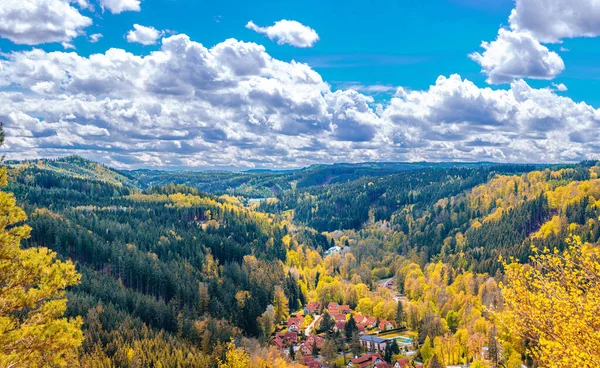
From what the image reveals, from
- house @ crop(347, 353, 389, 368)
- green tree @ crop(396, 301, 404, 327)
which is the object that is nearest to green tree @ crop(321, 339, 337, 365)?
house @ crop(347, 353, 389, 368)

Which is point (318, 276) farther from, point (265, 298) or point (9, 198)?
point (9, 198)

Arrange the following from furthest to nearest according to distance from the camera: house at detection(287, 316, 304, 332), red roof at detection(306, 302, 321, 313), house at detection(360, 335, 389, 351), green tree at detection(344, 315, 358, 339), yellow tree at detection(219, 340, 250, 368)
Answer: red roof at detection(306, 302, 321, 313), house at detection(287, 316, 304, 332), green tree at detection(344, 315, 358, 339), house at detection(360, 335, 389, 351), yellow tree at detection(219, 340, 250, 368)

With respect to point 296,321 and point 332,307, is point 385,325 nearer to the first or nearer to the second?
point 332,307

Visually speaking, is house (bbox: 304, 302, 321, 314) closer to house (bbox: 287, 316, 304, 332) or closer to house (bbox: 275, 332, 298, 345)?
house (bbox: 287, 316, 304, 332)

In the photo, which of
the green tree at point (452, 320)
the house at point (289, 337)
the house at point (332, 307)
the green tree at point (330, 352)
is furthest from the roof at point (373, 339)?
the house at point (332, 307)

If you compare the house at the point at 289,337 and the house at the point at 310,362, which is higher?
the house at the point at 310,362

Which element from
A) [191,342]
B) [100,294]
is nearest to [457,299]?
[191,342]

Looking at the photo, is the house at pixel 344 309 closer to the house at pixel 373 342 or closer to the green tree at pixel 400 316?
the green tree at pixel 400 316

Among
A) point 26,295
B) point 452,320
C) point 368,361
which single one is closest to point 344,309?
point 452,320
